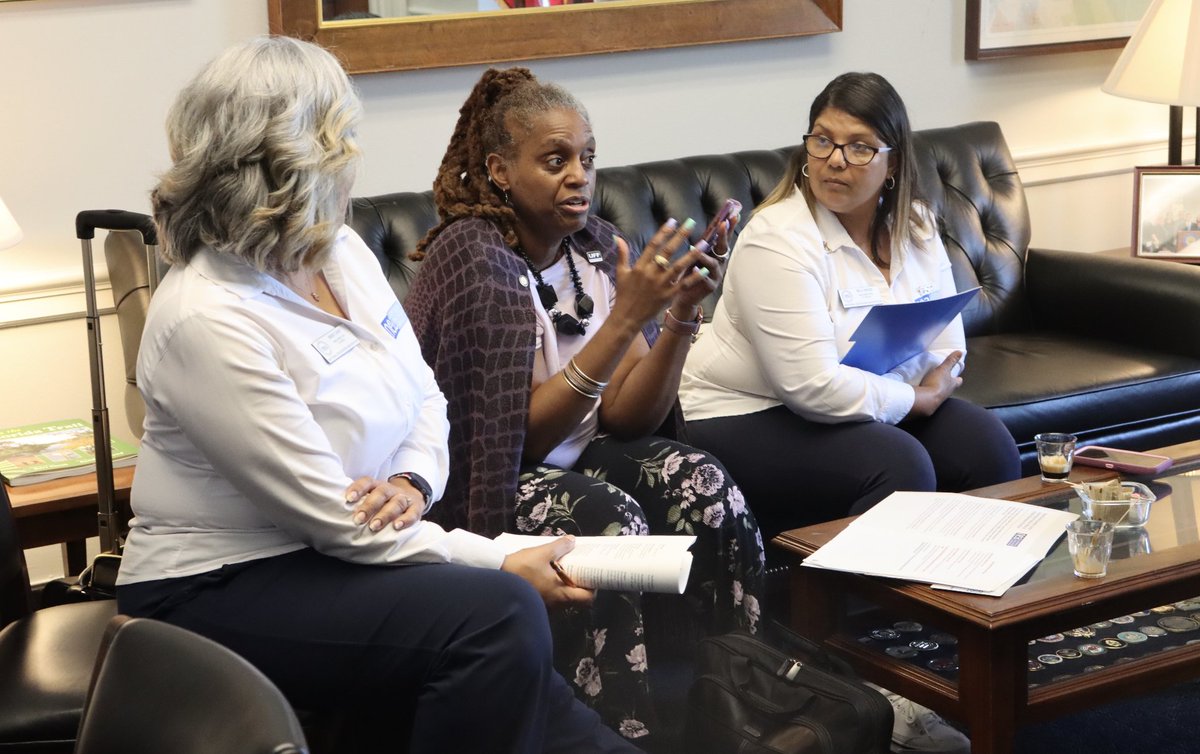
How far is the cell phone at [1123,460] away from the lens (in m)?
2.45

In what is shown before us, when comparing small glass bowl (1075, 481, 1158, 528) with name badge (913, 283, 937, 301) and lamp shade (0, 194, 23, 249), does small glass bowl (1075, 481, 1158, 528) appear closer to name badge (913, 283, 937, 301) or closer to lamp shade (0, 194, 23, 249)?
name badge (913, 283, 937, 301)

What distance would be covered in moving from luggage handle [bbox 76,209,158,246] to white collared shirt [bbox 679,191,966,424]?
3.66 feet

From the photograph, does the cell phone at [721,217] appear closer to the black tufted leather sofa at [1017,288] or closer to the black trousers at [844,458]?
the black trousers at [844,458]

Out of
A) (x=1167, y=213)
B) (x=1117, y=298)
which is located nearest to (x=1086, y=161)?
(x=1167, y=213)

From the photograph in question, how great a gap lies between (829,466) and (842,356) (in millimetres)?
255

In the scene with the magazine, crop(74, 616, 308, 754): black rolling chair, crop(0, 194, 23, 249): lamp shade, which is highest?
crop(0, 194, 23, 249): lamp shade

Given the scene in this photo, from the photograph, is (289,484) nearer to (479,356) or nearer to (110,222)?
(479,356)

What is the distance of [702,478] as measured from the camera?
7.74 feet

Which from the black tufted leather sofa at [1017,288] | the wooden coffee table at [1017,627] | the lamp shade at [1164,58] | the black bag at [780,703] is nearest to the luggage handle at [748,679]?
the black bag at [780,703]

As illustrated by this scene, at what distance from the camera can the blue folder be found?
261 cm

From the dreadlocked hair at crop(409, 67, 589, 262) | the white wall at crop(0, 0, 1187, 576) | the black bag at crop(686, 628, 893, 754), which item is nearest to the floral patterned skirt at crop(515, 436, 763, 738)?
the black bag at crop(686, 628, 893, 754)

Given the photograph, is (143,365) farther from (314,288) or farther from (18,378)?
(18,378)

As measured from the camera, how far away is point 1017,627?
6.14ft

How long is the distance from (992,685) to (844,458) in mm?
800
